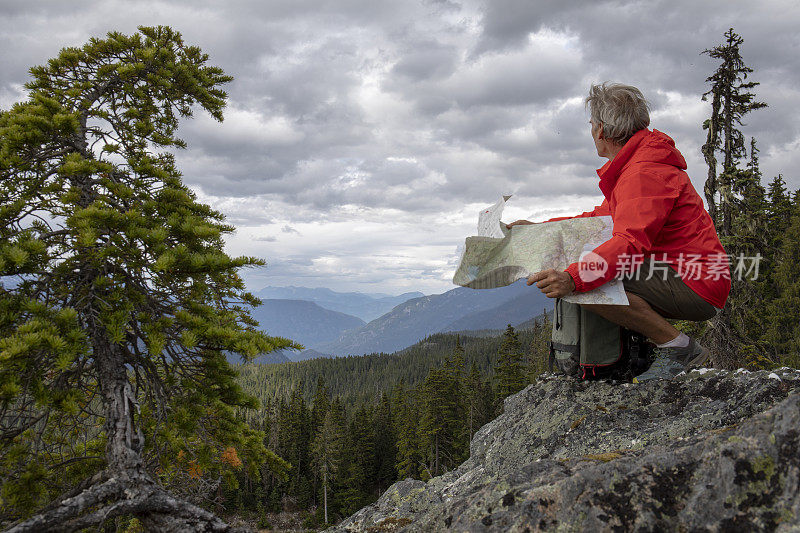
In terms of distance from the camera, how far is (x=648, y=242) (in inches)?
145

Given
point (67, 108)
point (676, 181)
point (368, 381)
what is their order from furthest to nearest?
point (368, 381) → point (67, 108) → point (676, 181)

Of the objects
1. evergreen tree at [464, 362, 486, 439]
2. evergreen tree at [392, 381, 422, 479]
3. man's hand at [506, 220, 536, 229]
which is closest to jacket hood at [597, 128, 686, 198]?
man's hand at [506, 220, 536, 229]

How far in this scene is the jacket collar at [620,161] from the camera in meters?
4.17

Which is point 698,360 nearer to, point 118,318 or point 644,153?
point 644,153

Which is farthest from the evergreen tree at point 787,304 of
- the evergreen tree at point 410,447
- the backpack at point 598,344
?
the evergreen tree at point 410,447

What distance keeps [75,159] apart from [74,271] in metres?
1.44

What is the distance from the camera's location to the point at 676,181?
386 centimetres

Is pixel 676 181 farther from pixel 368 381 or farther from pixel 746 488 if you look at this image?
pixel 368 381

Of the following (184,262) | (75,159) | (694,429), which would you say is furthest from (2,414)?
(694,429)

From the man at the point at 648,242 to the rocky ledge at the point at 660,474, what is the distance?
2.40ft

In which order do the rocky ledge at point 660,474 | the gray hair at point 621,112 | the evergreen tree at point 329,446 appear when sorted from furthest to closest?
the evergreen tree at point 329,446 → the gray hair at point 621,112 → the rocky ledge at point 660,474

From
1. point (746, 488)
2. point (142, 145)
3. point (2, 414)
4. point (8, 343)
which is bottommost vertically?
point (2, 414)

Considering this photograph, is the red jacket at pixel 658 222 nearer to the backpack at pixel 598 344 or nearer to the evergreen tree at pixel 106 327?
the backpack at pixel 598 344

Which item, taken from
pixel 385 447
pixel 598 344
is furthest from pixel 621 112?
pixel 385 447
